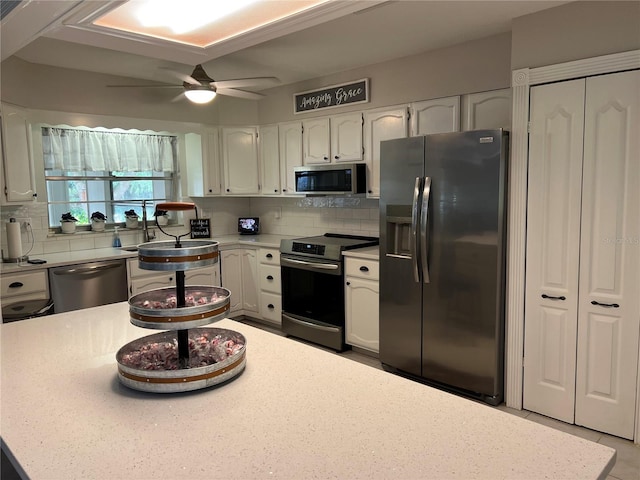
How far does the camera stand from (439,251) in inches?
131

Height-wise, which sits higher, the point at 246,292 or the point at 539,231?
the point at 539,231

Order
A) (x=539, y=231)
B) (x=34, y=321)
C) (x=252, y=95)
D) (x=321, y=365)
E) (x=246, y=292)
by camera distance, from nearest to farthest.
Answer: (x=321, y=365) → (x=34, y=321) → (x=539, y=231) → (x=252, y=95) → (x=246, y=292)

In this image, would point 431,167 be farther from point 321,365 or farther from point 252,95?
point 321,365

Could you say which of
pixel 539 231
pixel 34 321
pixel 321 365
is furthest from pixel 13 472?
pixel 539 231

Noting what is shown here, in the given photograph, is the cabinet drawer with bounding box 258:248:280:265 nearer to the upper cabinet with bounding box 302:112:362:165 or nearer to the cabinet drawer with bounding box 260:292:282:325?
the cabinet drawer with bounding box 260:292:282:325

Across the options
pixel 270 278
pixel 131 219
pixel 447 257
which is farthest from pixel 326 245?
pixel 131 219

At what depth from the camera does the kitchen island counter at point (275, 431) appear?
106 centimetres

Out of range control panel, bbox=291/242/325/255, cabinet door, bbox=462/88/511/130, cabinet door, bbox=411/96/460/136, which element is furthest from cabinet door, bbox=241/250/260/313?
cabinet door, bbox=462/88/511/130

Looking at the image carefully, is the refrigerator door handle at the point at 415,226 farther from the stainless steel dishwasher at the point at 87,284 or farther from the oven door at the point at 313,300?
the stainless steel dishwasher at the point at 87,284

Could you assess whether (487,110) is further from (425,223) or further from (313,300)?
(313,300)

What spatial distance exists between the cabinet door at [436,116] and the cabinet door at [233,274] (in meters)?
2.27

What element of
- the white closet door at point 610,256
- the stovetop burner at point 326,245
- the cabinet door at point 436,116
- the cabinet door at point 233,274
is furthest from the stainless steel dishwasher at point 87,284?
the white closet door at point 610,256

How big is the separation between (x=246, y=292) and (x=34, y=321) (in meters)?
2.97

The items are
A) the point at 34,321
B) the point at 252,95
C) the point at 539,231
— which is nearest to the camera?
the point at 34,321
